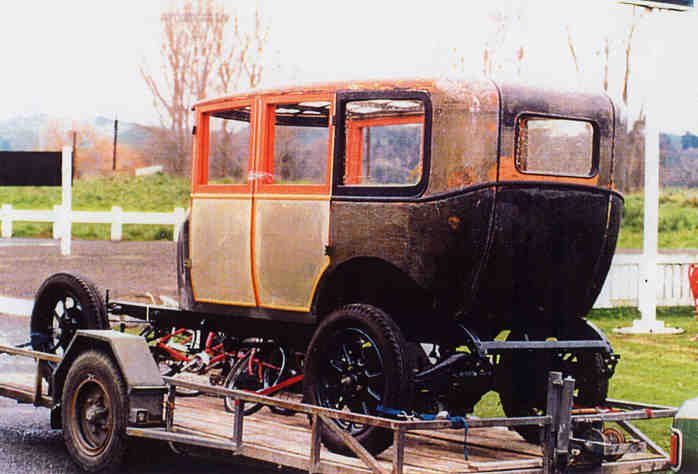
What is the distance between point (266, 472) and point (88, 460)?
115 centimetres

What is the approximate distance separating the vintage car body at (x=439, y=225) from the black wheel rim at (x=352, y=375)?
43 centimetres

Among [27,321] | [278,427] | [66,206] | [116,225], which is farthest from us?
[116,225]

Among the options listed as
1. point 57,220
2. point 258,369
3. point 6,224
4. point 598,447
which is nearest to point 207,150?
point 258,369

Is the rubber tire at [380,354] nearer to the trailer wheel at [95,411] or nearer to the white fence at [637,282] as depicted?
the trailer wheel at [95,411]

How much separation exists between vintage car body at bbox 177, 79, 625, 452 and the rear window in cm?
1

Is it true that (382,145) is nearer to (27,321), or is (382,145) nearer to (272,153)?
(272,153)

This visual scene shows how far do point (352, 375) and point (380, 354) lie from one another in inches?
11.6

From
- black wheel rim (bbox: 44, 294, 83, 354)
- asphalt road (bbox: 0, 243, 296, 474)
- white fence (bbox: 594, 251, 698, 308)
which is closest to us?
asphalt road (bbox: 0, 243, 296, 474)

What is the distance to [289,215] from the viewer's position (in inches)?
251

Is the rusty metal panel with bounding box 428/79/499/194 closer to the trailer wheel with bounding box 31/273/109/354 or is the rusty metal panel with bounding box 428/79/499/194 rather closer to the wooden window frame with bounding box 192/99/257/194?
the wooden window frame with bounding box 192/99/257/194

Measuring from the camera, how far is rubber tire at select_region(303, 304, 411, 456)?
5.47 m

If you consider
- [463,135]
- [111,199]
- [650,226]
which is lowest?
[111,199]

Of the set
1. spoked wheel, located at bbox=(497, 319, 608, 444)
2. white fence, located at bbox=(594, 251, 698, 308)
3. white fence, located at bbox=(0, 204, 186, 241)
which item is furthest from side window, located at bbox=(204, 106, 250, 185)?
white fence, located at bbox=(0, 204, 186, 241)

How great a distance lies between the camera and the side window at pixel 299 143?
6430 mm
